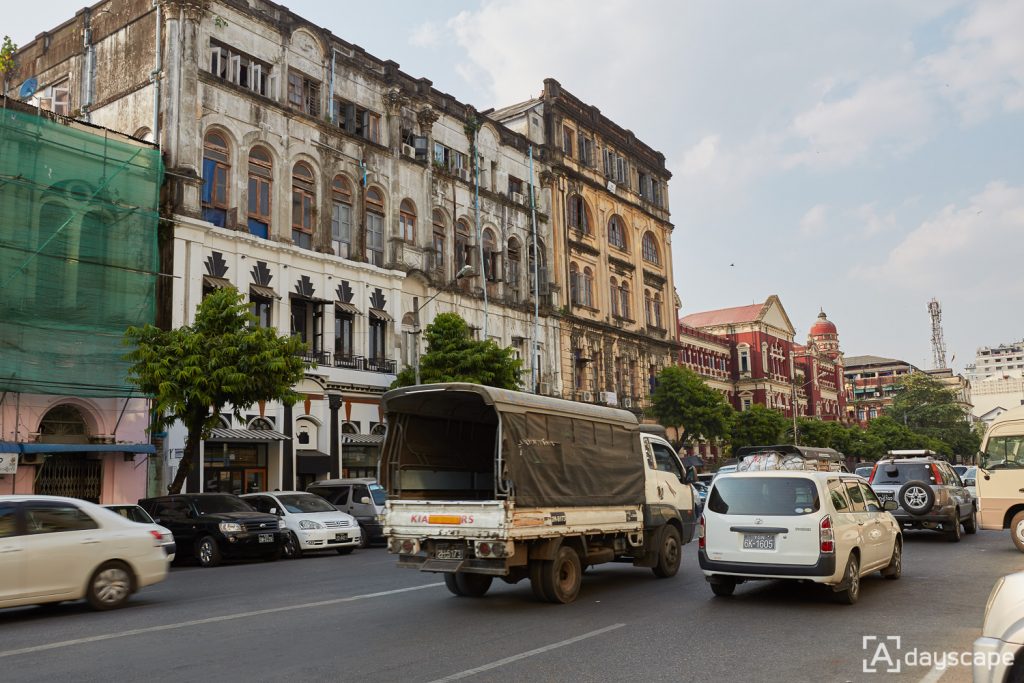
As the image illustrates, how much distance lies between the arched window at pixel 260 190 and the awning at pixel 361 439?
303 inches

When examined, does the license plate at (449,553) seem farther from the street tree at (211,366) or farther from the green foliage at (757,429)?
the green foliage at (757,429)

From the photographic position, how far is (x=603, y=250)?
166 ft

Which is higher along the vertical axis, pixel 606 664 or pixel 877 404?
A: pixel 877 404

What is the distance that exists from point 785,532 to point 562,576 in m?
2.86

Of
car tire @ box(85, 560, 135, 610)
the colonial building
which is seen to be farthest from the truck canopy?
the colonial building

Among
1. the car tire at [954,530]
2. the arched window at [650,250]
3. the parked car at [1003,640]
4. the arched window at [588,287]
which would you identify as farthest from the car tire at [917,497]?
the arched window at [650,250]

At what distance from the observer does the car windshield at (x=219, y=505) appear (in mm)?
19656

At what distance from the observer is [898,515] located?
64.3 feet

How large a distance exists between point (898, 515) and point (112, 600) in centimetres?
1589

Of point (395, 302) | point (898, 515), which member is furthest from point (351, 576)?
point (395, 302)

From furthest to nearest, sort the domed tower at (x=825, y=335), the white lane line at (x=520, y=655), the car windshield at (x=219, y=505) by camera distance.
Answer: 1. the domed tower at (x=825, y=335)
2. the car windshield at (x=219, y=505)
3. the white lane line at (x=520, y=655)

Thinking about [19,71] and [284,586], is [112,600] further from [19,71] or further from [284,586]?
[19,71]

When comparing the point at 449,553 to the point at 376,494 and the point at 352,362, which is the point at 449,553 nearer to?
the point at 376,494

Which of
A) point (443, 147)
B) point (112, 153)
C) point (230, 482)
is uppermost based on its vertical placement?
point (443, 147)
